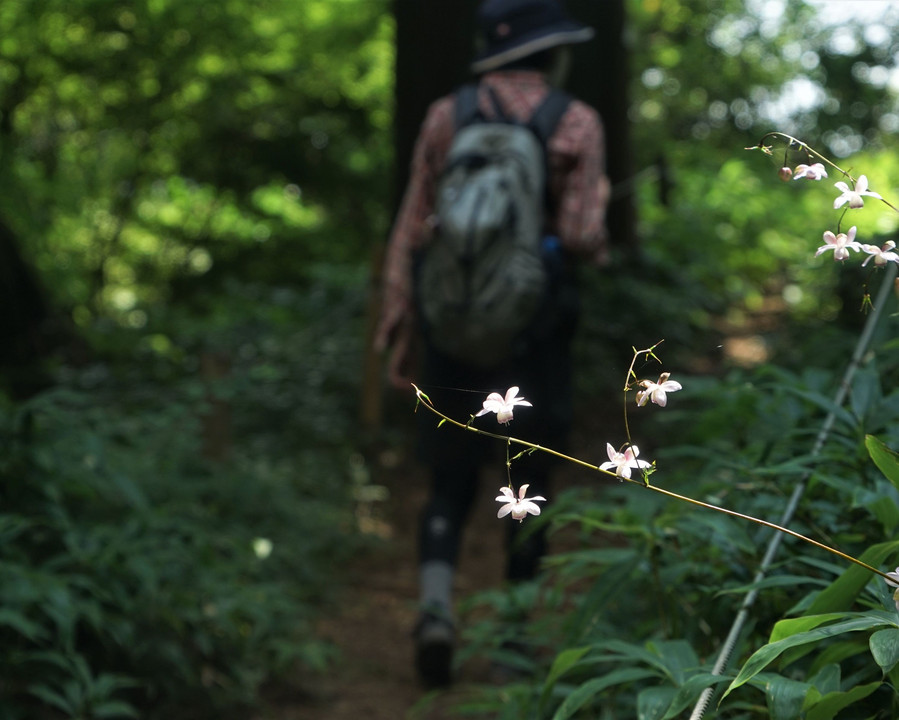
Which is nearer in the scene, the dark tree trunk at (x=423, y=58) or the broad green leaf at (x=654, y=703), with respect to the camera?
the broad green leaf at (x=654, y=703)

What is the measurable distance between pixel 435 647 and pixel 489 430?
0.72 m

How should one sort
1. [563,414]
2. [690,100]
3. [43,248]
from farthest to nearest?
[690,100], [43,248], [563,414]

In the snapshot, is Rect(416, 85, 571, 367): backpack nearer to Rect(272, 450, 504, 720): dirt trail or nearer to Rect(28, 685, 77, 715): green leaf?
Rect(272, 450, 504, 720): dirt trail

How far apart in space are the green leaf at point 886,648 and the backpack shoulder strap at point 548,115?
7.97 feet

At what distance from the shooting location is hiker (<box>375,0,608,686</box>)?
326 cm

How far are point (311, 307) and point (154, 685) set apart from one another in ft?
16.8

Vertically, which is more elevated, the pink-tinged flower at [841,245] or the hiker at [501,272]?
the pink-tinged flower at [841,245]

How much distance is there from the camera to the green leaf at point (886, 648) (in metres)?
1.12

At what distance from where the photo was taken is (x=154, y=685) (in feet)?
9.54

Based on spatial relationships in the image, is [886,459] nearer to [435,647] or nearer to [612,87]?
[435,647]

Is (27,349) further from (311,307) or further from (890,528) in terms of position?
(890,528)

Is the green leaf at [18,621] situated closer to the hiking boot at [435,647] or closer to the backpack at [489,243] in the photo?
the hiking boot at [435,647]

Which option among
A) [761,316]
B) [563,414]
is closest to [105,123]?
[761,316]

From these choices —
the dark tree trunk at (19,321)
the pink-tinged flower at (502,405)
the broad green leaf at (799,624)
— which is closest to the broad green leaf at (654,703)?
the broad green leaf at (799,624)
